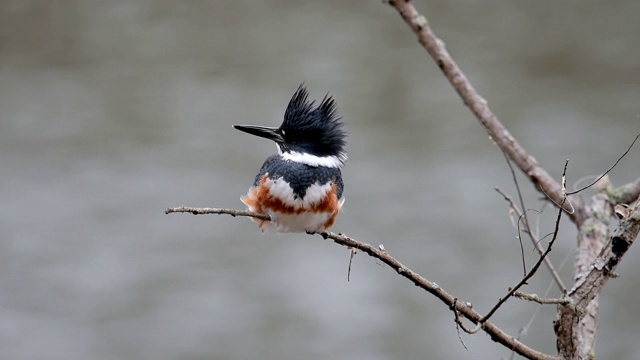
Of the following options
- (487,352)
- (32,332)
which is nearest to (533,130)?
(487,352)

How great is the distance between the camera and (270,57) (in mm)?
6566

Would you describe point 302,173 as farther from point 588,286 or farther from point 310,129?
point 588,286

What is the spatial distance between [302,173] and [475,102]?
0.57 meters

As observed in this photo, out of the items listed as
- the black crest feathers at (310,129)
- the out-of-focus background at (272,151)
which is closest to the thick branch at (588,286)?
the black crest feathers at (310,129)

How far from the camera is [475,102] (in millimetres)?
2949

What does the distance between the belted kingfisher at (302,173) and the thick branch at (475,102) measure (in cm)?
38

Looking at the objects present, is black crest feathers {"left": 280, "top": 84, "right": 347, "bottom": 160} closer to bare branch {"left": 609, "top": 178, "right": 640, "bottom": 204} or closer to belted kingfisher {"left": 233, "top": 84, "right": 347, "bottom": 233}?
belted kingfisher {"left": 233, "top": 84, "right": 347, "bottom": 233}

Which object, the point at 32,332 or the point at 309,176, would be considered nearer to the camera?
the point at 309,176

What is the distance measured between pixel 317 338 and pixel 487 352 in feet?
2.93

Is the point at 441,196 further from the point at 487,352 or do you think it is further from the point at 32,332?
the point at 32,332

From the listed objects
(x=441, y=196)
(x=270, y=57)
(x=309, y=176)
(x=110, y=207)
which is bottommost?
(x=309, y=176)

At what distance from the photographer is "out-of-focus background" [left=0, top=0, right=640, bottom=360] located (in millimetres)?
5195

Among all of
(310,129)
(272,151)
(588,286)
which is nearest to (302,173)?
(310,129)

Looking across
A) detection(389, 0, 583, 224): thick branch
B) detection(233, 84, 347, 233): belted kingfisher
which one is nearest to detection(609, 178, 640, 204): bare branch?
detection(389, 0, 583, 224): thick branch
